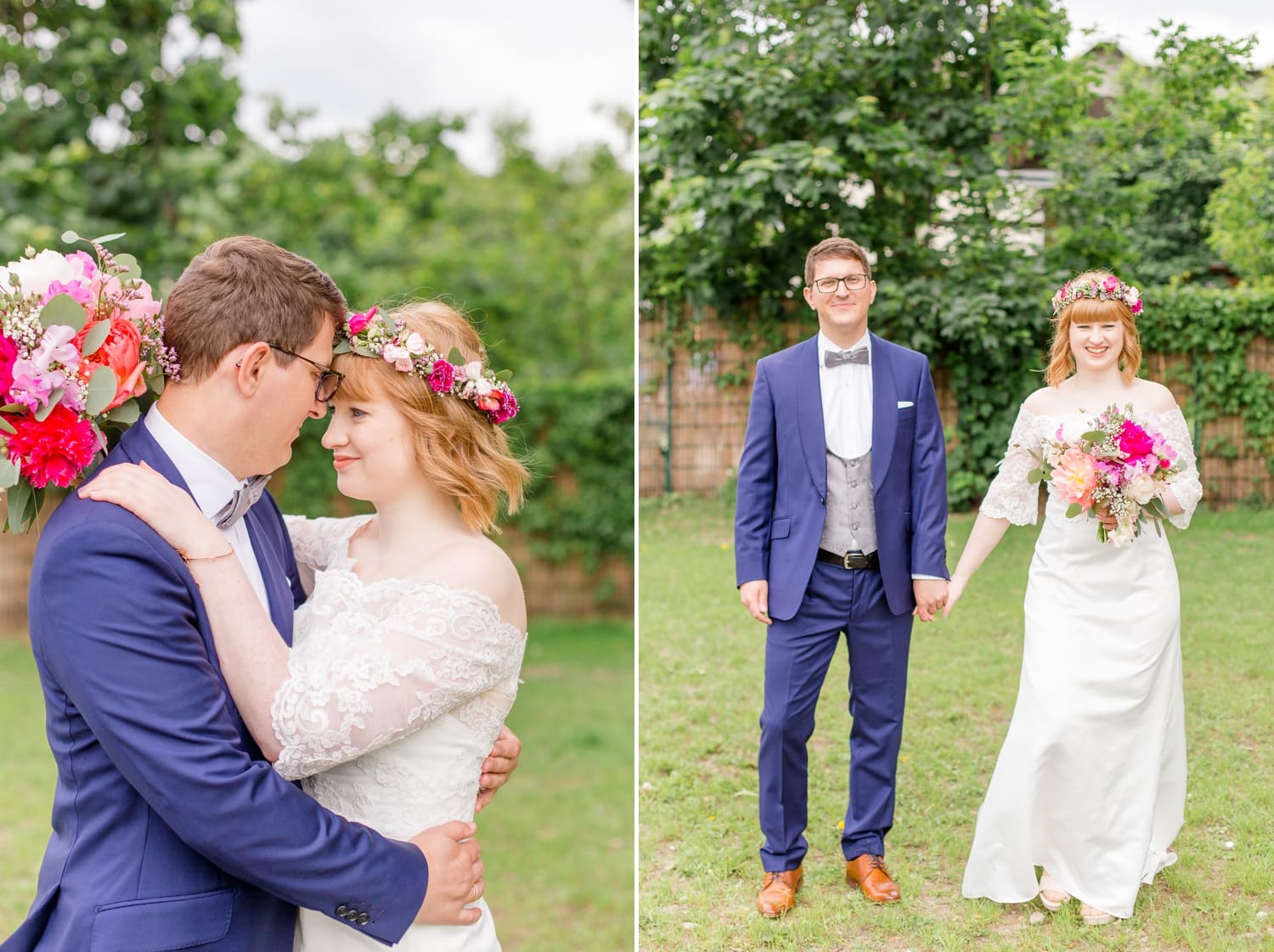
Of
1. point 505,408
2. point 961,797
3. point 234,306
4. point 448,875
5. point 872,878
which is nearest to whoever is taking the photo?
point 234,306

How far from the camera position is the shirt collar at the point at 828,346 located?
2938 millimetres

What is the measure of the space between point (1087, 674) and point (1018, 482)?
0.50 metres

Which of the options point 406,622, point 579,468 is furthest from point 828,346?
point 579,468

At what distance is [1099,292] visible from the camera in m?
2.66

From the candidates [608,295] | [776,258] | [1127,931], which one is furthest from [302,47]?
[1127,931]

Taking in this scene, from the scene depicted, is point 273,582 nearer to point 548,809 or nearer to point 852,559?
point 852,559

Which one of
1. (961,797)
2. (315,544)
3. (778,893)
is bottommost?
(778,893)

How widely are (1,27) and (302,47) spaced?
3001 mm

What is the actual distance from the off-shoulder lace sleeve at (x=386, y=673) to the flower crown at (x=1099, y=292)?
1575mm

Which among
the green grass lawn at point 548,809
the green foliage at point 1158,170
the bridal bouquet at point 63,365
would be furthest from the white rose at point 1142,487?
the green grass lawn at point 548,809

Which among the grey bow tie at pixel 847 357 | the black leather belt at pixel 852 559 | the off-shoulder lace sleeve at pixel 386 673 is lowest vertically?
the black leather belt at pixel 852 559

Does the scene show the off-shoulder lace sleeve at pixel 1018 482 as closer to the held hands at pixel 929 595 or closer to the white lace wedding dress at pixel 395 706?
the held hands at pixel 929 595

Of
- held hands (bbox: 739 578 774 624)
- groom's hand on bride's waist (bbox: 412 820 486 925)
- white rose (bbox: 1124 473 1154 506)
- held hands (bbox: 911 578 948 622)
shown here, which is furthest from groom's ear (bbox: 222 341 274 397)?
white rose (bbox: 1124 473 1154 506)

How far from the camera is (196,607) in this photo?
5.53 ft
